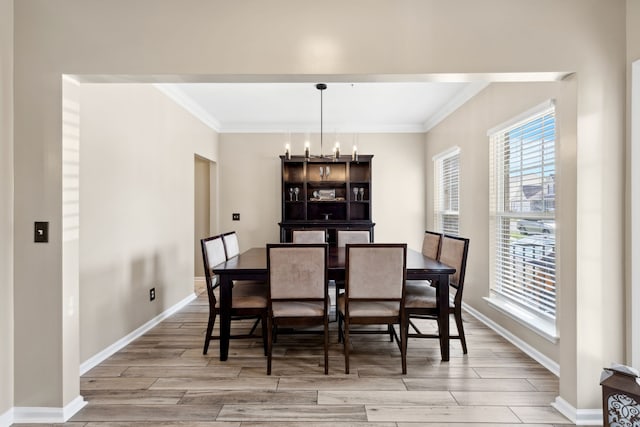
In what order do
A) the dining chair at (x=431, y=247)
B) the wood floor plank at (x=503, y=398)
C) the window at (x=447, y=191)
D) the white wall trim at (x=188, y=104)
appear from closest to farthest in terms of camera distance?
the wood floor plank at (x=503, y=398) < the dining chair at (x=431, y=247) < the white wall trim at (x=188, y=104) < the window at (x=447, y=191)

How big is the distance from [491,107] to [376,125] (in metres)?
2.29

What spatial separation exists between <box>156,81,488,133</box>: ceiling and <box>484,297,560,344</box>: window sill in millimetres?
2201

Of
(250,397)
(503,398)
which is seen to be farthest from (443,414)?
(250,397)

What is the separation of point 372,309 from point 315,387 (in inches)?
26.4

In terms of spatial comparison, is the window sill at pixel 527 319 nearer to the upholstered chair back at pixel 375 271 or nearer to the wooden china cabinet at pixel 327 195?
the upholstered chair back at pixel 375 271

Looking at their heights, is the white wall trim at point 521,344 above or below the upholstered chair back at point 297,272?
below

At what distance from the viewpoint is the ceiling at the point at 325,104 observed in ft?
12.7

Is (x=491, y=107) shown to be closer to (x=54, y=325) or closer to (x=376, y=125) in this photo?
(x=376, y=125)

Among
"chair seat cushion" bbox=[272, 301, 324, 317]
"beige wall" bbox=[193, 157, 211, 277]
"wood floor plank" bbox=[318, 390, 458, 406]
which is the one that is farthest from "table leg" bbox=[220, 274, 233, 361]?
"beige wall" bbox=[193, 157, 211, 277]

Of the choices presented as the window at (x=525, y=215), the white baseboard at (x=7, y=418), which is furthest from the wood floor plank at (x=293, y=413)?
the window at (x=525, y=215)

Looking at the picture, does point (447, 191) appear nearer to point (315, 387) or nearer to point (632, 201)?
point (632, 201)

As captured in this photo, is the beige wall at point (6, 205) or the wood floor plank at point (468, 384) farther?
the wood floor plank at point (468, 384)

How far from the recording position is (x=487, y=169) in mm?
3494

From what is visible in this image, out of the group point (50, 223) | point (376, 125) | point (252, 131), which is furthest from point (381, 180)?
point (50, 223)
